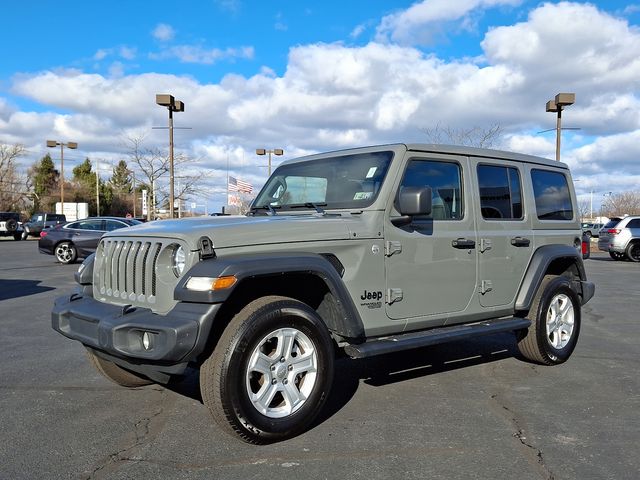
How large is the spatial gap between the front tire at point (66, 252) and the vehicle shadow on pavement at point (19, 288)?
491cm

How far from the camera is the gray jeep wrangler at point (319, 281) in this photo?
3.38 meters

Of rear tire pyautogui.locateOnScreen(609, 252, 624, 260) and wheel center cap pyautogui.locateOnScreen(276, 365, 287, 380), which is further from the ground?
wheel center cap pyautogui.locateOnScreen(276, 365, 287, 380)

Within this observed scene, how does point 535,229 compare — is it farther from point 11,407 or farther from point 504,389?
point 11,407

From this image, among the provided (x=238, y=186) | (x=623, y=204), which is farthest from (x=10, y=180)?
(x=623, y=204)

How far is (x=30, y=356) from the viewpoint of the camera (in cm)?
584

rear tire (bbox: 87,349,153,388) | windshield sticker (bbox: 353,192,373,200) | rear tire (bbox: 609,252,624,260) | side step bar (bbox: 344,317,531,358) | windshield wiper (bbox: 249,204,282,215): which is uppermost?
windshield sticker (bbox: 353,192,373,200)

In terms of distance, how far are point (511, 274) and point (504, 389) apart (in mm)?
1029

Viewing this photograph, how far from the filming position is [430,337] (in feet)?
14.2

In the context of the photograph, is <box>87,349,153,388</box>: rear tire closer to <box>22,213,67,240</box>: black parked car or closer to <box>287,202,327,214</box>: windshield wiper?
<box>287,202,327,214</box>: windshield wiper

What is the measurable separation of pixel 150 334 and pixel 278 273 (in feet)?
2.75

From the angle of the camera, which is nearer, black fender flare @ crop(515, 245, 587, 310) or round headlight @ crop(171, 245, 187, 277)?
round headlight @ crop(171, 245, 187, 277)

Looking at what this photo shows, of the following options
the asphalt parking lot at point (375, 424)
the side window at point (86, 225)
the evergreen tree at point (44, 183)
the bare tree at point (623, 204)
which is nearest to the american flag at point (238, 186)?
the side window at point (86, 225)

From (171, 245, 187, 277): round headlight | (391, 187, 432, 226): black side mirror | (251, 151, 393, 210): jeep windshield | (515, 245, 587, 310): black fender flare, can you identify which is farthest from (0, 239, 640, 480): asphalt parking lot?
(251, 151, 393, 210): jeep windshield

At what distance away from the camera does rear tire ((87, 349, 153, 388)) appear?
450 cm
